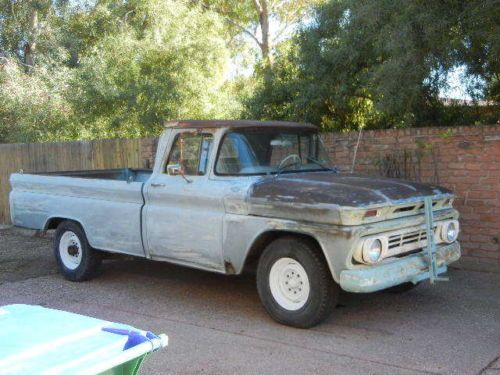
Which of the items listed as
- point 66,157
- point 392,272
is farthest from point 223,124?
point 66,157

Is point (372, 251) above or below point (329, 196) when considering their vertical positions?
below

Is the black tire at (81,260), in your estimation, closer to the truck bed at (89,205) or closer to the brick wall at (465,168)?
the truck bed at (89,205)

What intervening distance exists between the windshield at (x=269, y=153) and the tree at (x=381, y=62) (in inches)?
80.0

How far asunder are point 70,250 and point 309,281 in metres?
3.80

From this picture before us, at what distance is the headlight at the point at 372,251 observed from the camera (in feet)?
17.8

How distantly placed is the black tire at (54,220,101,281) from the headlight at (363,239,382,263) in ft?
12.6

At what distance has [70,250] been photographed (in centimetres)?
812

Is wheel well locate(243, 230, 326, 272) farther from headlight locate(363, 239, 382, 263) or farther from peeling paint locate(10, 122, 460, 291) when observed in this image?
headlight locate(363, 239, 382, 263)

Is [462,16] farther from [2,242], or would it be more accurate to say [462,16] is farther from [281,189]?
[2,242]

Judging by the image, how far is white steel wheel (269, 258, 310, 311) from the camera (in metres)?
5.75

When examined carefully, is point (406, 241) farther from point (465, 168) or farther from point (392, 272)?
point (465, 168)

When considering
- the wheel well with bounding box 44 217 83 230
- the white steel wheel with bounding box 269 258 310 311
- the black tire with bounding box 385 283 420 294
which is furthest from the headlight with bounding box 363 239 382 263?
the wheel well with bounding box 44 217 83 230

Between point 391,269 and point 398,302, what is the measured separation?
125 cm

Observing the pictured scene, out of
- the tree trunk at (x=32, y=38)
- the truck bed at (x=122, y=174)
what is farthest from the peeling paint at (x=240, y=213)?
the tree trunk at (x=32, y=38)
